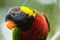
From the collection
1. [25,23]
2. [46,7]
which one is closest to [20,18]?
[25,23]

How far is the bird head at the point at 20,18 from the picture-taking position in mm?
471

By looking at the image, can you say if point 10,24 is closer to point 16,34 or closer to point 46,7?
point 16,34

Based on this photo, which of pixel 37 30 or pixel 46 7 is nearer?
pixel 37 30

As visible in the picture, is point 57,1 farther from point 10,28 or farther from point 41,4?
point 10,28

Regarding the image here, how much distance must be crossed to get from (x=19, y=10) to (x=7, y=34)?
0.14m

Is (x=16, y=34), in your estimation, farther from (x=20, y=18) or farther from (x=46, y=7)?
(x=46, y=7)

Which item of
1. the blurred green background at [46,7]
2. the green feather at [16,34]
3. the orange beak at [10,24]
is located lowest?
the green feather at [16,34]

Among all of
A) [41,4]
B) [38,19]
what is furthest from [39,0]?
[38,19]

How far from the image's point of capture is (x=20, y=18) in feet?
1.56

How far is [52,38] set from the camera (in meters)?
0.59

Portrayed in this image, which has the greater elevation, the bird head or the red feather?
the bird head

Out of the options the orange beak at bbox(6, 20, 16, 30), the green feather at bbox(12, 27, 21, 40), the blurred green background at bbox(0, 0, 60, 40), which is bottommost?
the green feather at bbox(12, 27, 21, 40)

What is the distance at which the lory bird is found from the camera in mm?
474

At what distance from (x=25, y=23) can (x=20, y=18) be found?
0.08ft
